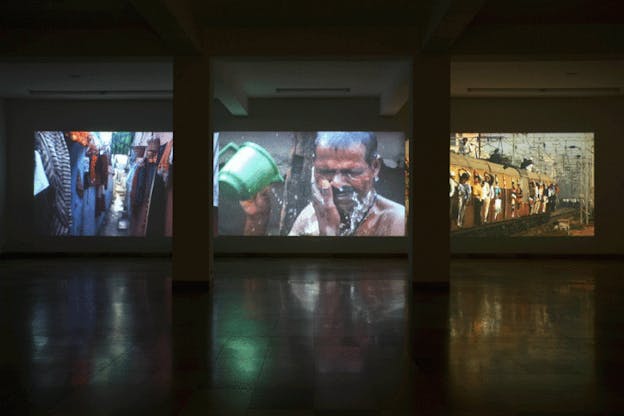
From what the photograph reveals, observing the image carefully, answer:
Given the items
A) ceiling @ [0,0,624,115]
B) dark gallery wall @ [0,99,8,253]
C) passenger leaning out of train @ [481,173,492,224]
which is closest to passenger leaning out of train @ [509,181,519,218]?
passenger leaning out of train @ [481,173,492,224]

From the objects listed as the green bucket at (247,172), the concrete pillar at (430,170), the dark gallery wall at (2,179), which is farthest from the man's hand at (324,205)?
the dark gallery wall at (2,179)

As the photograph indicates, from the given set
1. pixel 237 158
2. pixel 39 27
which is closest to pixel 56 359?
pixel 39 27

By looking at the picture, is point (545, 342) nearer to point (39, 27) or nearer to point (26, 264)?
point (39, 27)

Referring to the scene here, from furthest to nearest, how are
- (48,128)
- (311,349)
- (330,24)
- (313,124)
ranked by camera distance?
1. (48,128)
2. (313,124)
3. (330,24)
4. (311,349)

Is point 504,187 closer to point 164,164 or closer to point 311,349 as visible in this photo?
point 164,164

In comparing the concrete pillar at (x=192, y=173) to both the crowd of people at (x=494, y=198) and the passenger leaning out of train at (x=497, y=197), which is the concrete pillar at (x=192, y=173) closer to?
the crowd of people at (x=494, y=198)

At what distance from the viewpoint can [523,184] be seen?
19109 mm

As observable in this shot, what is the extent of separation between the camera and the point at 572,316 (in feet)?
28.2

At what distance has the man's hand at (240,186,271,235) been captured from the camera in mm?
19000

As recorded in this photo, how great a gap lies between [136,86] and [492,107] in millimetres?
10636

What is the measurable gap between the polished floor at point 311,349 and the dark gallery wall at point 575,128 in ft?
21.9

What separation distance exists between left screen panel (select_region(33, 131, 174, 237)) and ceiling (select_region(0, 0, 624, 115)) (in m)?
3.70

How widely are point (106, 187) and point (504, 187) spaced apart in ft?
41.5

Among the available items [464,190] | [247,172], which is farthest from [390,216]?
[247,172]
